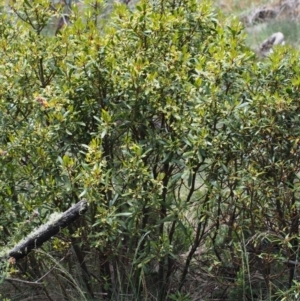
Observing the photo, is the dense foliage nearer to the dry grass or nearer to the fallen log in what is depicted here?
the fallen log

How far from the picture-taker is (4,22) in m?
4.31

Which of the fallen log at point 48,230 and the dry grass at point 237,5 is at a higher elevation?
the dry grass at point 237,5

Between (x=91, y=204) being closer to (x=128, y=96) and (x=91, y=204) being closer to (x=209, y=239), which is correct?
(x=128, y=96)

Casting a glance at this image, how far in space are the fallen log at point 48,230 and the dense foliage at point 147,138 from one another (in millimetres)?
107

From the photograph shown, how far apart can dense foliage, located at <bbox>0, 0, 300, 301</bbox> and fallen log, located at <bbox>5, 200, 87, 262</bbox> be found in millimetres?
107

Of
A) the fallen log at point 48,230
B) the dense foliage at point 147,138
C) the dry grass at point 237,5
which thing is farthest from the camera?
the dry grass at point 237,5

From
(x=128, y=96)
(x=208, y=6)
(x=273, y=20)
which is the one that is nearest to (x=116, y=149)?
(x=128, y=96)

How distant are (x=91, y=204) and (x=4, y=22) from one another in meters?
1.44

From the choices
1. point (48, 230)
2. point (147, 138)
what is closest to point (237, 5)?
point (147, 138)

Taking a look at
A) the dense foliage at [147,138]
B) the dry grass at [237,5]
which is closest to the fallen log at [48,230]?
the dense foliage at [147,138]

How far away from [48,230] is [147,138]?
2.48 feet

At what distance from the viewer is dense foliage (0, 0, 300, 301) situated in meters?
3.58

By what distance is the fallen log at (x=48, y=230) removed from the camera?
3.44 metres

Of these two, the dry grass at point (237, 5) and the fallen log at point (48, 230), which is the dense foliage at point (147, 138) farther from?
the dry grass at point (237, 5)
